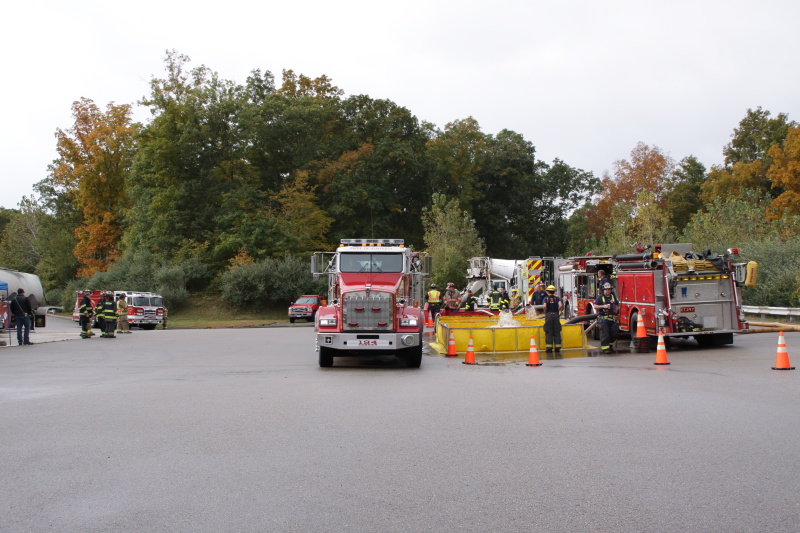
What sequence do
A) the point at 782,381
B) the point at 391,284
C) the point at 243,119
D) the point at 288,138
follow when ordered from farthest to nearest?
the point at 288,138 → the point at 243,119 → the point at 391,284 → the point at 782,381

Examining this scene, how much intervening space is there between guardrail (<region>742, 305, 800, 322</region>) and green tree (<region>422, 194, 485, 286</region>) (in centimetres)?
1979

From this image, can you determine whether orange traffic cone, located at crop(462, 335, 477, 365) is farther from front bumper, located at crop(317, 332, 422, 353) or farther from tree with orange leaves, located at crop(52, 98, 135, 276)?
tree with orange leaves, located at crop(52, 98, 135, 276)

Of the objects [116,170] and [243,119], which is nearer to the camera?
[243,119]

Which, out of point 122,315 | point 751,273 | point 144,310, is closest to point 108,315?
point 122,315

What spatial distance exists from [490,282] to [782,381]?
81.0 feet

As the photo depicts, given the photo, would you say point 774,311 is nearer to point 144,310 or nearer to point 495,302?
point 495,302

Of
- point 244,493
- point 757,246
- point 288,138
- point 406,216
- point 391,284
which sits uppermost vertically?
point 288,138

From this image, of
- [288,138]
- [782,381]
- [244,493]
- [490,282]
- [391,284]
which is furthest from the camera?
→ [288,138]

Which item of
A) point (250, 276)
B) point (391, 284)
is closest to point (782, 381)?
point (391, 284)

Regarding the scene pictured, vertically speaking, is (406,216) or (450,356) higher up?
(406,216)

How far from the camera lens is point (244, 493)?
19.0 ft

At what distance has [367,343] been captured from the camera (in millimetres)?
15016

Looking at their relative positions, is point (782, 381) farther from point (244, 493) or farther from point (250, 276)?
point (250, 276)

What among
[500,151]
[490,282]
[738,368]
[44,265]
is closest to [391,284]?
[738,368]
